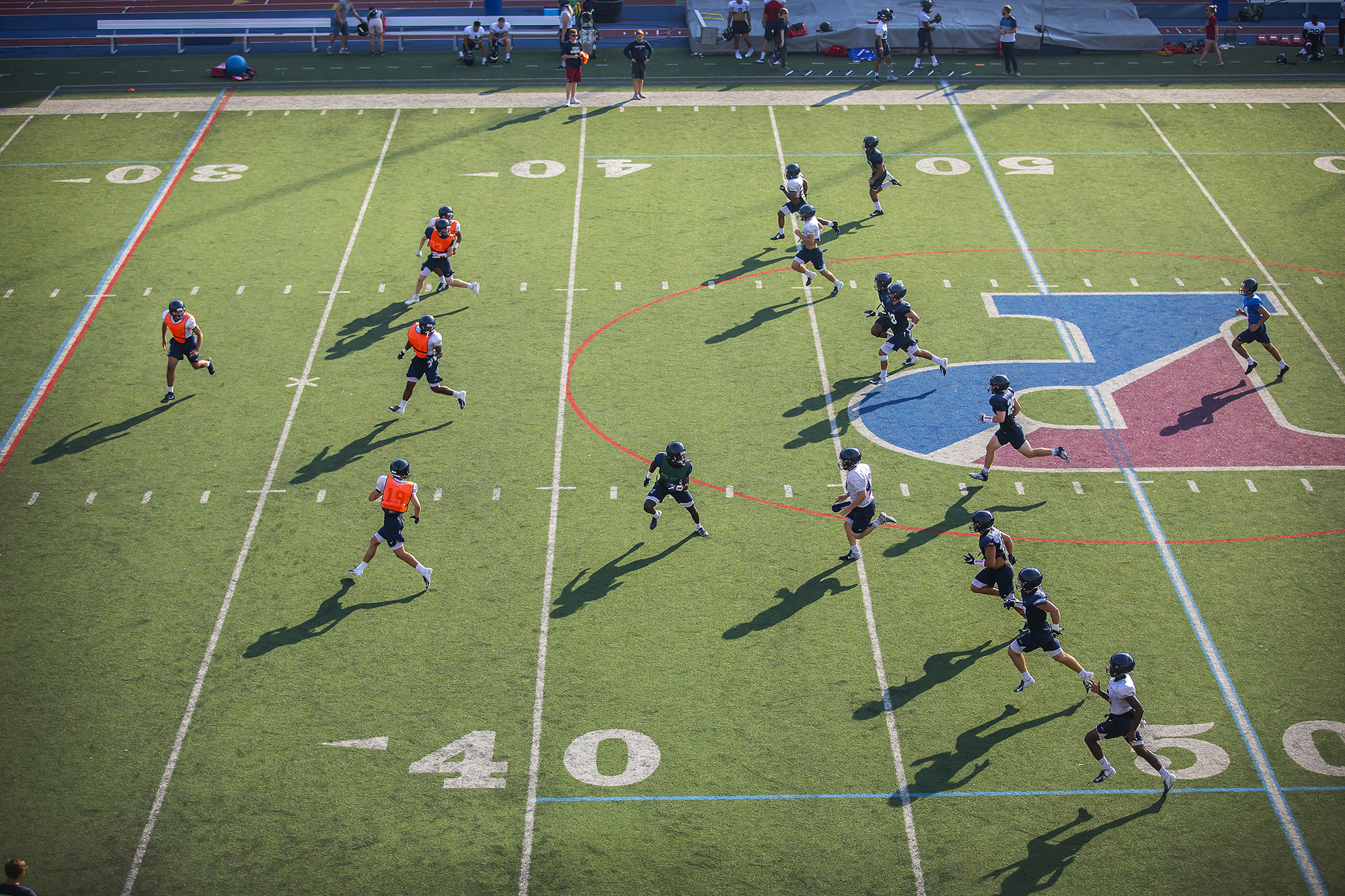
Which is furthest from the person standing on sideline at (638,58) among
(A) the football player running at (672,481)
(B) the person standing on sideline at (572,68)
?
(A) the football player running at (672,481)

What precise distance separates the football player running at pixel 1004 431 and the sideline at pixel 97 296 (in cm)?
1576

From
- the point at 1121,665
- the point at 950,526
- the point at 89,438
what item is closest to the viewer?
the point at 1121,665

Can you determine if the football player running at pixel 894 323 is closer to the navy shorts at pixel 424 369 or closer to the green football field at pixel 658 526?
the green football field at pixel 658 526

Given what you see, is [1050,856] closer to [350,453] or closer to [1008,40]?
[350,453]

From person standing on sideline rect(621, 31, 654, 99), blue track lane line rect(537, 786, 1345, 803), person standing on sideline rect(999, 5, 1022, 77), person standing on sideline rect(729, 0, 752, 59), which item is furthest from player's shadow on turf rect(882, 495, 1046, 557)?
person standing on sideline rect(729, 0, 752, 59)

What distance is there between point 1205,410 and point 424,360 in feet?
44.3

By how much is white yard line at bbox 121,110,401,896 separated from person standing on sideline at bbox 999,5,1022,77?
19062mm

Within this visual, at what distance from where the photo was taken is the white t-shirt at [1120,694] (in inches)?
545

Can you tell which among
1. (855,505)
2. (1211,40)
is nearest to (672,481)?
(855,505)

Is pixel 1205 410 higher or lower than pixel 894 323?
lower

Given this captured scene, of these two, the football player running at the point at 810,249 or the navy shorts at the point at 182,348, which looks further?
the football player running at the point at 810,249

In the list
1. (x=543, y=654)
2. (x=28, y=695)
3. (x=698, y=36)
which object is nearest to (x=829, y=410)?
(x=543, y=654)

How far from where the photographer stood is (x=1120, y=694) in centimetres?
1386

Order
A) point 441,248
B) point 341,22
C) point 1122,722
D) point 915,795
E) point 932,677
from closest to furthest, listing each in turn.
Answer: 1. point 1122,722
2. point 915,795
3. point 932,677
4. point 441,248
5. point 341,22
